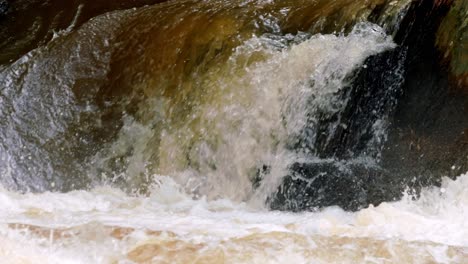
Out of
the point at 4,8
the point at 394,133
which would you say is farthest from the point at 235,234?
the point at 4,8

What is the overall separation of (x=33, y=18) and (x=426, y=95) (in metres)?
4.73

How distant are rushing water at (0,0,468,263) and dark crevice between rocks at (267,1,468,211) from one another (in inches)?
0.8

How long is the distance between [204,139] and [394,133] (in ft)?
4.98

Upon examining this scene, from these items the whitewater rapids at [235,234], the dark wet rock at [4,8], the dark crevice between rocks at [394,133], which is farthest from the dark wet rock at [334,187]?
the dark wet rock at [4,8]

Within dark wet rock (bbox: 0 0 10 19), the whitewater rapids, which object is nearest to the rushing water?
the whitewater rapids

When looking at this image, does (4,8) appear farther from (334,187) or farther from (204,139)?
(334,187)

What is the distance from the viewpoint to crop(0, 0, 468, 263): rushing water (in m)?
3.03

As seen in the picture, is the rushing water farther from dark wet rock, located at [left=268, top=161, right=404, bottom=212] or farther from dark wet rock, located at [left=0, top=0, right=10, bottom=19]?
dark wet rock, located at [left=0, top=0, right=10, bottom=19]

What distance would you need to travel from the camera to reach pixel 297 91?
4672mm

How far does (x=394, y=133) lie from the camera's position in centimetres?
427

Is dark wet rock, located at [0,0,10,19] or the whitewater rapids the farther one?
dark wet rock, located at [0,0,10,19]

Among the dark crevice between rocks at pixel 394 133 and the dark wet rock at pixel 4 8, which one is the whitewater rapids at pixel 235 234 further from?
the dark wet rock at pixel 4 8

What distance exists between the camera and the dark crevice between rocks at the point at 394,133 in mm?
4031

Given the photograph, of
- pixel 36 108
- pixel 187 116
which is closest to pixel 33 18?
pixel 36 108
